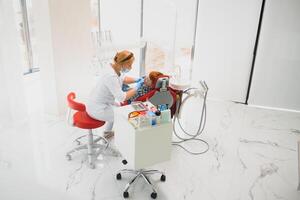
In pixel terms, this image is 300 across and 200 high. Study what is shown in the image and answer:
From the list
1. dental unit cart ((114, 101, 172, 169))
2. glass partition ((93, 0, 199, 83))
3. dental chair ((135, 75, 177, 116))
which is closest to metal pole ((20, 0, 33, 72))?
glass partition ((93, 0, 199, 83))

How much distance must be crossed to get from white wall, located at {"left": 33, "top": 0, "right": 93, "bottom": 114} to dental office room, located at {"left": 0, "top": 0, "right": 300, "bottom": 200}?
0.01 m

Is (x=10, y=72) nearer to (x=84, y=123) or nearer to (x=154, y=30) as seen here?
(x=84, y=123)

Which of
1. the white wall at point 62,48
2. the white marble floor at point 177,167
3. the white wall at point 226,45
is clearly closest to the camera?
the white marble floor at point 177,167

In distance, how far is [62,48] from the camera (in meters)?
3.12

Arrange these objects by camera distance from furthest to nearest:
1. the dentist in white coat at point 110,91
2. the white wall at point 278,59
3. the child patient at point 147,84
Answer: the white wall at point 278,59 → the child patient at point 147,84 → the dentist in white coat at point 110,91

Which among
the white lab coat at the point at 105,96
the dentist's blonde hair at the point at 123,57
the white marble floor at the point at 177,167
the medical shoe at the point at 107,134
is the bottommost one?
the white marble floor at the point at 177,167

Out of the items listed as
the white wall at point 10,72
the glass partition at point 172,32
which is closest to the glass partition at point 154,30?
the glass partition at point 172,32

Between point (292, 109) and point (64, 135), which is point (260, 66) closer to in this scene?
point (292, 109)

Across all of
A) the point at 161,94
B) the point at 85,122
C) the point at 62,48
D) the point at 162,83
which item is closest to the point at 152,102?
the point at 161,94

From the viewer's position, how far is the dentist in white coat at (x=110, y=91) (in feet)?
7.35

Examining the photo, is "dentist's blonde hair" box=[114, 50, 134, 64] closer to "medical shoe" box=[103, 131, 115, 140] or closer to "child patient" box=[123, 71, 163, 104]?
"child patient" box=[123, 71, 163, 104]

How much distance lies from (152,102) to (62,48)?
1530mm

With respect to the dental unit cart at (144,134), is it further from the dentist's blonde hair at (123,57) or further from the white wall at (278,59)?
the white wall at (278,59)

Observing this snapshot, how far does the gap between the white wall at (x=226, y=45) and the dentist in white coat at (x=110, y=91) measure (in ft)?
6.17
